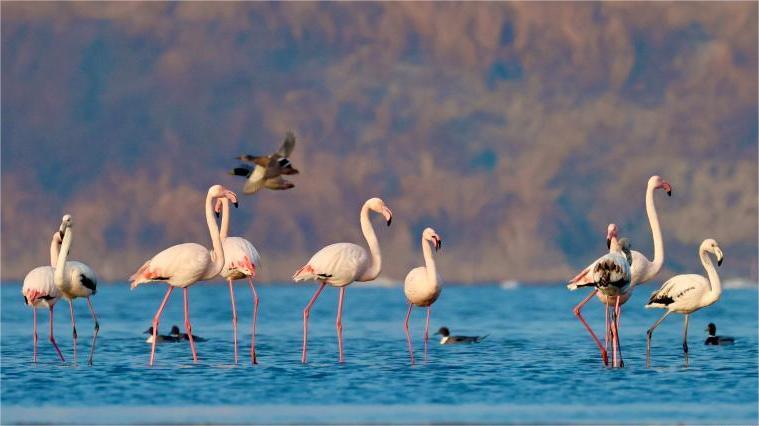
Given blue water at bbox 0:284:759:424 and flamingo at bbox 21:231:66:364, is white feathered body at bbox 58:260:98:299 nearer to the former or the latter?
flamingo at bbox 21:231:66:364

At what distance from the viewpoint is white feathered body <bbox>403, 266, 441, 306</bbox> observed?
21141 mm

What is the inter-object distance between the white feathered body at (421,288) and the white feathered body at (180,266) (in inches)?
146

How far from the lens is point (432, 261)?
21328 mm

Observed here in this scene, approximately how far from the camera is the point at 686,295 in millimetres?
19812

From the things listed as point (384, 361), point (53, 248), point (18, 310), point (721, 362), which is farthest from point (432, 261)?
point (18, 310)

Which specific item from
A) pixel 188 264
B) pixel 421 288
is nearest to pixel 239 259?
pixel 188 264

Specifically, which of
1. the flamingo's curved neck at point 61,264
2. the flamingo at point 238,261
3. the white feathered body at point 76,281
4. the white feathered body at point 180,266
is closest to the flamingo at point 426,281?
the flamingo at point 238,261

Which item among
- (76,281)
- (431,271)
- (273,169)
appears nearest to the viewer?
(273,169)

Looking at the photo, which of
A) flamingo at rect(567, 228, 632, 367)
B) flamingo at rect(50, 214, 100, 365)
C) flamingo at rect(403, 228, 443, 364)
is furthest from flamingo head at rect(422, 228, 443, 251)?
flamingo at rect(50, 214, 100, 365)

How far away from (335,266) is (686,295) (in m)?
5.26

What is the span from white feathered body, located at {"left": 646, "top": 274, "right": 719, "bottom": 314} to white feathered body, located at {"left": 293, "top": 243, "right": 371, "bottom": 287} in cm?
459

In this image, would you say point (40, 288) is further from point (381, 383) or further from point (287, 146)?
point (287, 146)

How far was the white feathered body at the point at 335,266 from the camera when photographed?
1959cm

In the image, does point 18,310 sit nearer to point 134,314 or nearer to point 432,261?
point 134,314
